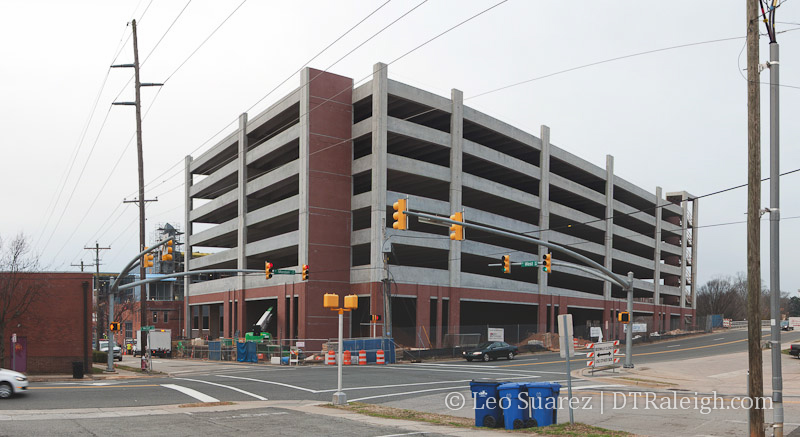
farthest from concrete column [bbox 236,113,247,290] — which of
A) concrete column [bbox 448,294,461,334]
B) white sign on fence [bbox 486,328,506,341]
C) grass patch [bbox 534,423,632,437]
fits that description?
grass patch [bbox 534,423,632,437]

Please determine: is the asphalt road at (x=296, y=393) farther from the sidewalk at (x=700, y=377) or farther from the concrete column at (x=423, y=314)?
the concrete column at (x=423, y=314)

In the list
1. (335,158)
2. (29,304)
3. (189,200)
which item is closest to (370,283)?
(335,158)

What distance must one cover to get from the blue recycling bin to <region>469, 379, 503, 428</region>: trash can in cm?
76

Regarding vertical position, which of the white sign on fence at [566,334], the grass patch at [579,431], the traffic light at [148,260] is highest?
the traffic light at [148,260]

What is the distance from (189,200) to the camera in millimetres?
77000

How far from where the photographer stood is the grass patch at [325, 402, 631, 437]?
13.8 m

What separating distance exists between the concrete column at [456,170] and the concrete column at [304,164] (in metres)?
11.8

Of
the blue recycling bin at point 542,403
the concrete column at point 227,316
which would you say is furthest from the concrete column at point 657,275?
the blue recycling bin at point 542,403

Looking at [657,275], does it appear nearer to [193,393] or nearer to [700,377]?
[700,377]

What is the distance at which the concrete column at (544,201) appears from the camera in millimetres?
63938

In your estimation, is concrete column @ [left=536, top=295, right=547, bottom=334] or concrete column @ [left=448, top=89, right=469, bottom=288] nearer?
concrete column @ [left=448, top=89, right=469, bottom=288]

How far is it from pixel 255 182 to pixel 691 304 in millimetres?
75286

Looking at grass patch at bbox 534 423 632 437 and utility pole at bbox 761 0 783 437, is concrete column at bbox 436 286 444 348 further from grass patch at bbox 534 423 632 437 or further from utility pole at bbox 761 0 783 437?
utility pole at bbox 761 0 783 437

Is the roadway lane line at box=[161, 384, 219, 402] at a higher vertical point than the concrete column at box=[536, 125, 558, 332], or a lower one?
lower
